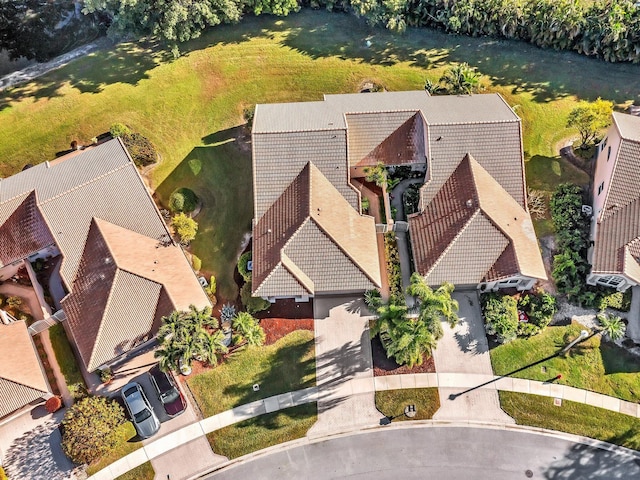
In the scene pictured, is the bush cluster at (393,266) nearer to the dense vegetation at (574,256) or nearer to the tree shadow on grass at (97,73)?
the dense vegetation at (574,256)

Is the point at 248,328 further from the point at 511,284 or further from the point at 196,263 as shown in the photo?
the point at 511,284

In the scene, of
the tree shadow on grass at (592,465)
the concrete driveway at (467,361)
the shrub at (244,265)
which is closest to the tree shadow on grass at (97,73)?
the shrub at (244,265)

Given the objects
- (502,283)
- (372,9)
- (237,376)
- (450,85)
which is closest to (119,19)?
(372,9)

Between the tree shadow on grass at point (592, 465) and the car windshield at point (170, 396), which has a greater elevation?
the car windshield at point (170, 396)

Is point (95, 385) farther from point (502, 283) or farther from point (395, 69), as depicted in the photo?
point (395, 69)

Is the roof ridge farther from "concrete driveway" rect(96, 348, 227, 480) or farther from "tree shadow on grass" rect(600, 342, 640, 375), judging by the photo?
"concrete driveway" rect(96, 348, 227, 480)

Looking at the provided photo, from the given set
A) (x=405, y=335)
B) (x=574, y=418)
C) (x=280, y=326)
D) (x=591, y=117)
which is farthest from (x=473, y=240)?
(x=591, y=117)
